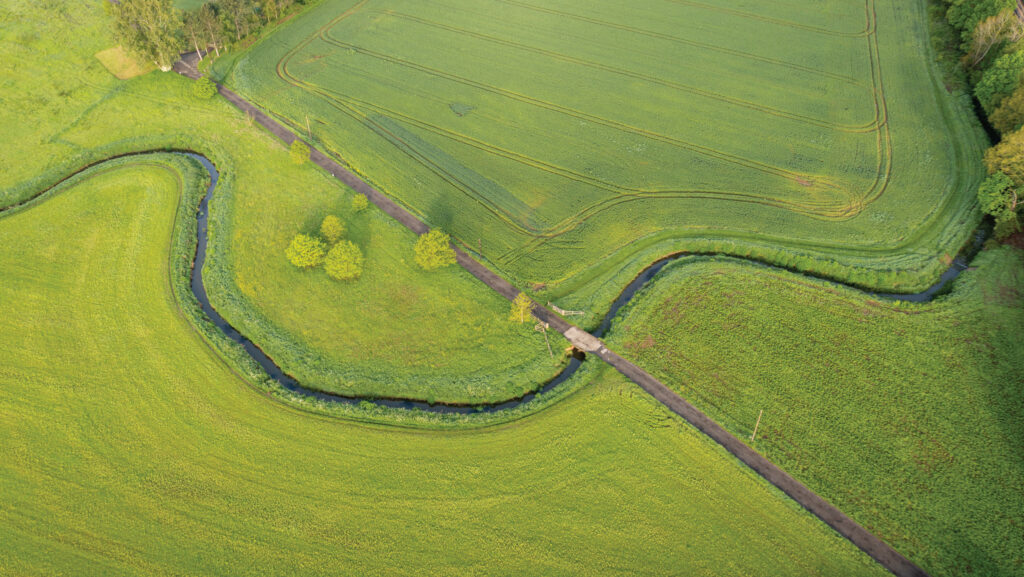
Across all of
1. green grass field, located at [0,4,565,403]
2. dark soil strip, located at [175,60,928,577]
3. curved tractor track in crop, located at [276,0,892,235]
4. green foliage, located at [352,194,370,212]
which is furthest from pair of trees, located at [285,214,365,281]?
curved tractor track in crop, located at [276,0,892,235]

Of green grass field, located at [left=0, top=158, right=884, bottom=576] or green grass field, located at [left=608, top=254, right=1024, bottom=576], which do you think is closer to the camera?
green grass field, located at [left=0, top=158, right=884, bottom=576]

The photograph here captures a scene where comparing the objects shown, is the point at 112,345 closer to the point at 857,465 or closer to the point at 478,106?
the point at 478,106

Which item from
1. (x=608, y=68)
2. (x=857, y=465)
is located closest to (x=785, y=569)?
(x=857, y=465)

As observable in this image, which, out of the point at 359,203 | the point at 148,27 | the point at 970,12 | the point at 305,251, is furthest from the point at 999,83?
the point at 148,27

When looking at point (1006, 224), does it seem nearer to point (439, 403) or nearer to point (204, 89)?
point (439, 403)

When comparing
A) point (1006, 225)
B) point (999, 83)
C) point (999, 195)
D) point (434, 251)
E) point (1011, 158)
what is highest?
point (999, 83)

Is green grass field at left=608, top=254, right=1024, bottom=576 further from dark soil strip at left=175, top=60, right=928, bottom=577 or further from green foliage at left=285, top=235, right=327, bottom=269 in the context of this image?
green foliage at left=285, top=235, right=327, bottom=269
